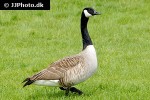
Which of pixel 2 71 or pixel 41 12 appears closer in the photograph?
pixel 2 71

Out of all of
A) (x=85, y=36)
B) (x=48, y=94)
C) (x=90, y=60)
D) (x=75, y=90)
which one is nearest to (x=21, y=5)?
(x=85, y=36)

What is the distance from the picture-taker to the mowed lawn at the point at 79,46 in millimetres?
10844

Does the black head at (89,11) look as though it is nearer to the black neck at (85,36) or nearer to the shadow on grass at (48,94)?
the black neck at (85,36)

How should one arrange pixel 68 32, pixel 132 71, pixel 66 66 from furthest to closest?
pixel 68 32 < pixel 132 71 < pixel 66 66

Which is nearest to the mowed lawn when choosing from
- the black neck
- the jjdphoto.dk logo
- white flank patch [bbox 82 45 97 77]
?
the jjdphoto.dk logo

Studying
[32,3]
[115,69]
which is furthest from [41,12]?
[115,69]

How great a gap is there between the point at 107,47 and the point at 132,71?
346 cm

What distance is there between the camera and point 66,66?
9.91 meters

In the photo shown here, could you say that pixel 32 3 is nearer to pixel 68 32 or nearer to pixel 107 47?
pixel 68 32

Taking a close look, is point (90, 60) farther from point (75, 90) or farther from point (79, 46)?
point (79, 46)

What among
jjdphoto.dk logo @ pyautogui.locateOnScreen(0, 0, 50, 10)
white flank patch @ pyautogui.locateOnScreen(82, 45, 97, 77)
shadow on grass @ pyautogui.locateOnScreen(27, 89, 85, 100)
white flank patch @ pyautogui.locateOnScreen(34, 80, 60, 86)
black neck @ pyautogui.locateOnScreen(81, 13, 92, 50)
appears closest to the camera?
white flank patch @ pyautogui.locateOnScreen(34, 80, 60, 86)

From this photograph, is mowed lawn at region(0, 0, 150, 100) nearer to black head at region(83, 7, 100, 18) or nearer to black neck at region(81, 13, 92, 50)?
black neck at region(81, 13, 92, 50)

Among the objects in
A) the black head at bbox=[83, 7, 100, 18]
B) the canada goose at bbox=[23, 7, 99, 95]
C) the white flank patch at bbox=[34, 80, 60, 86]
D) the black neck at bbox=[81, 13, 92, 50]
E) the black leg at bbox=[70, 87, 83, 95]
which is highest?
the black head at bbox=[83, 7, 100, 18]

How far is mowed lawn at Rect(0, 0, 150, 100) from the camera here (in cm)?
1084
